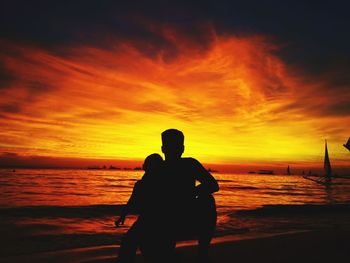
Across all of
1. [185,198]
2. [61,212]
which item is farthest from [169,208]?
[61,212]

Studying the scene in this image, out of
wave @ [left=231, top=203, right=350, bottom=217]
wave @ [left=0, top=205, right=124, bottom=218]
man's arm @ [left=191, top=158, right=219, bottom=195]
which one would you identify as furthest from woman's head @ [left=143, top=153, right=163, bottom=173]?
wave @ [left=231, top=203, right=350, bottom=217]

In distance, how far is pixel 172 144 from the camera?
3.71 meters

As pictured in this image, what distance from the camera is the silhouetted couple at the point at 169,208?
11.6 feet

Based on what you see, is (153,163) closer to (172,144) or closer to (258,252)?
(172,144)

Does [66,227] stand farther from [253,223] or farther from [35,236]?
[253,223]

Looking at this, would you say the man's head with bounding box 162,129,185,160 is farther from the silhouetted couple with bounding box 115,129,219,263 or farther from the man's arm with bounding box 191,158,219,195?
the man's arm with bounding box 191,158,219,195

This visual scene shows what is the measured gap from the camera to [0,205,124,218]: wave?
15539 millimetres

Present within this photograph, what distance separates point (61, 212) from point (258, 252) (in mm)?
12554

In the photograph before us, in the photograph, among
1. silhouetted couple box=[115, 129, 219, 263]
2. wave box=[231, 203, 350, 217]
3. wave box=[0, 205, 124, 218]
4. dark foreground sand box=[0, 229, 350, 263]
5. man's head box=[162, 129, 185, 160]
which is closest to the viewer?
silhouetted couple box=[115, 129, 219, 263]

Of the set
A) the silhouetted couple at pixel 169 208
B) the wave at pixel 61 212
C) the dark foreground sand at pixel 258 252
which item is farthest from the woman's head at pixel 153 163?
the wave at pixel 61 212

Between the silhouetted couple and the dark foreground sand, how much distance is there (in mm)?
2936

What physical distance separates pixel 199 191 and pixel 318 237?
6.37m

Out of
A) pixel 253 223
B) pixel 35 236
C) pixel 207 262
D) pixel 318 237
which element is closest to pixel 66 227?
pixel 35 236

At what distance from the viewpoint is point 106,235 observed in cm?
1049
